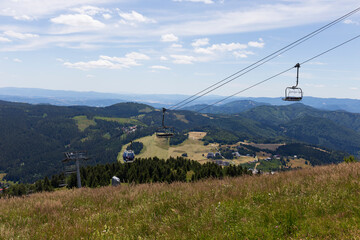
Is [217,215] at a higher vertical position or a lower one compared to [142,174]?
higher

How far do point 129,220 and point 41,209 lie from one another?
420 centimetres

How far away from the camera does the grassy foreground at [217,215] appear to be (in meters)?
5.29

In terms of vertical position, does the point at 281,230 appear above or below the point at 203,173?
above

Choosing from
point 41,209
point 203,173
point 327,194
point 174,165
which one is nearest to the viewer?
point 327,194

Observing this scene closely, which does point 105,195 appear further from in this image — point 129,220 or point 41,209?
point 129,220

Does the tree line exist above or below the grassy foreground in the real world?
below

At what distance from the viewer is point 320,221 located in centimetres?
526

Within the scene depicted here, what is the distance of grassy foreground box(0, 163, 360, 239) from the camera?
5.29m

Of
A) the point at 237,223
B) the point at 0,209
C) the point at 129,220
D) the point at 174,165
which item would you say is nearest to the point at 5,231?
the point at 129,220

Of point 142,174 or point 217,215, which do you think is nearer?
point 217,215

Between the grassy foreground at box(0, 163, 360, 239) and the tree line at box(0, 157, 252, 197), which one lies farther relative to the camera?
the tree line at box(0, 157, 252, 197)

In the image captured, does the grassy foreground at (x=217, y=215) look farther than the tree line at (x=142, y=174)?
No

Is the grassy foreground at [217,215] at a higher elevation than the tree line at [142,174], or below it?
higher

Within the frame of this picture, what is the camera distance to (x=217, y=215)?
20.9 ft
